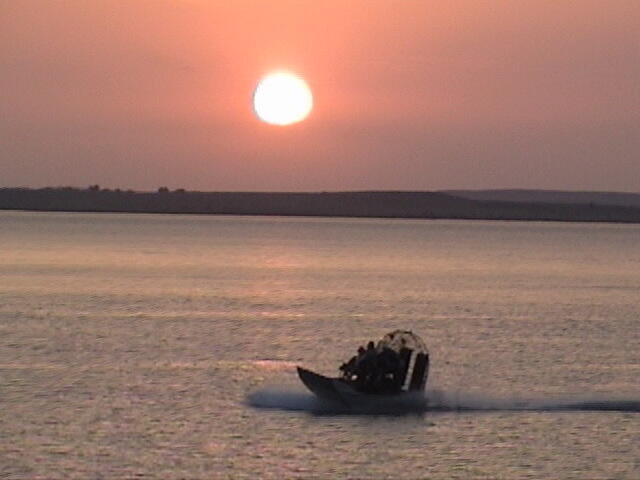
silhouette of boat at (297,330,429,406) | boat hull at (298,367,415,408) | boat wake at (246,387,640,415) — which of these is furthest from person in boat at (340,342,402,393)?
→ boat wake at (246,387,640,415)

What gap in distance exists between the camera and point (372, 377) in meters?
47.7

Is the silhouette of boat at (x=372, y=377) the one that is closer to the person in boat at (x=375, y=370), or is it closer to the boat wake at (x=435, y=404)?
the person in boat at (x=375, y=370)

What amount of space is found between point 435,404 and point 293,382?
6.37m

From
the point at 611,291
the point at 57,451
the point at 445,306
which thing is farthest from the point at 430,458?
the point at 611,291

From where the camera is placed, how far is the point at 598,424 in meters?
46.6

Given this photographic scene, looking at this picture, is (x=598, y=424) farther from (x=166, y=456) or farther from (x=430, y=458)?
(x=166, y=456)

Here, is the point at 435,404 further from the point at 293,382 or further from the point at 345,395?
the point at 293,382

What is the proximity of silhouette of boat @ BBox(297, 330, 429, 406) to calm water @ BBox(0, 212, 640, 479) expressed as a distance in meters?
0.58

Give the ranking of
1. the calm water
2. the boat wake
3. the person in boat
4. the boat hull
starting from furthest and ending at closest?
the boat wake < the boat hull < the person in boat < the calm water

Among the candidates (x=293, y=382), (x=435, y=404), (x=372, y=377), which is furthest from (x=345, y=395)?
(x=293, y=382)

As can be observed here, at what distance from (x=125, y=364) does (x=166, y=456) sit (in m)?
19.4

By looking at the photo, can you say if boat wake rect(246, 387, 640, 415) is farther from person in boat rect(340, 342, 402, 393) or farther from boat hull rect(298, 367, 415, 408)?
person in boat rect(340, 342, 402, 393)

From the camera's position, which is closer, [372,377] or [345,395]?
[345,395]

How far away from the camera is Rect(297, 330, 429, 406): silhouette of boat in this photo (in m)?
47.3
